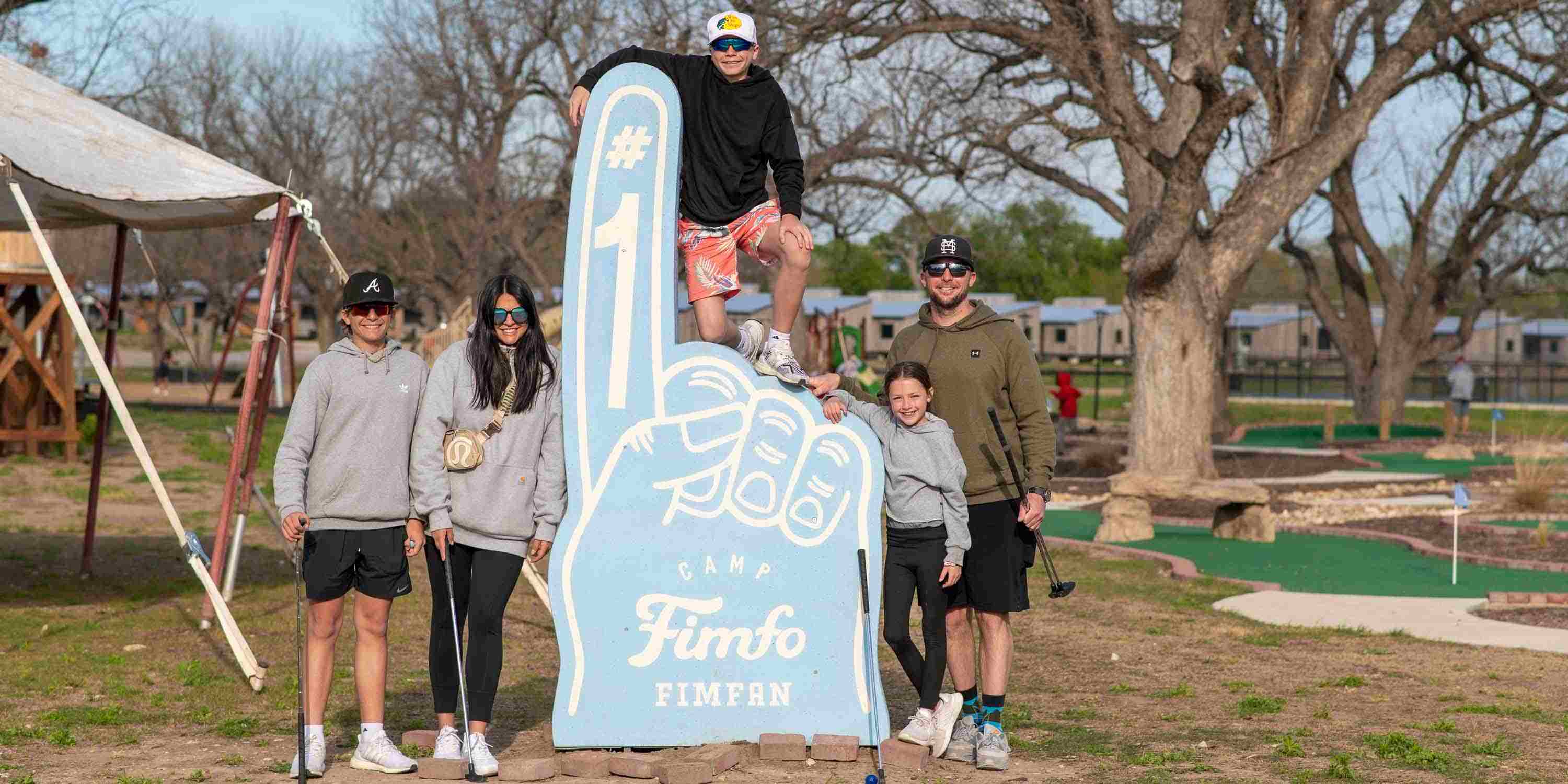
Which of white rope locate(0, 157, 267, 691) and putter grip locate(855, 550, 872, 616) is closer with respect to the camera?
putter grip locate(855, 550, 872, 616)

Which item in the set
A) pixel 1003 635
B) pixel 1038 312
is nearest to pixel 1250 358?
pixel 1038 312

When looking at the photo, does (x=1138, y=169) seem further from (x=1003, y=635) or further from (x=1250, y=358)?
(x=1250, y=358)

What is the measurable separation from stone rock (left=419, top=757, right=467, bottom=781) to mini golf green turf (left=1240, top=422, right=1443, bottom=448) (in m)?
24.4

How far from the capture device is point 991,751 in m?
6.08

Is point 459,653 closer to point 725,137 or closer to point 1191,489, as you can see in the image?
point 725,137

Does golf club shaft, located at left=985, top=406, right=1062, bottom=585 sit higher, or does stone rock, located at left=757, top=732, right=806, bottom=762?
golf club shaft, located at left=985, top=406, right=1062, bottom=585

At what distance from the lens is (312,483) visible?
584 cm

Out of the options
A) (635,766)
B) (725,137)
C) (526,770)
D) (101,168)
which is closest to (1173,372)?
(101,168)

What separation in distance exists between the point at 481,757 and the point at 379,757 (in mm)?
406

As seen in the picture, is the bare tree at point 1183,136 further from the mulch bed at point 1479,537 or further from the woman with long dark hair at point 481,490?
the woman with long dark hair at point 481,490

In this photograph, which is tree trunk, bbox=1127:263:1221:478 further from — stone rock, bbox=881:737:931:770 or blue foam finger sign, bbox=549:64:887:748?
stone rock, bbox=881:737:931:770

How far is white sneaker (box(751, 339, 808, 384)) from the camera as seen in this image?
6.41m

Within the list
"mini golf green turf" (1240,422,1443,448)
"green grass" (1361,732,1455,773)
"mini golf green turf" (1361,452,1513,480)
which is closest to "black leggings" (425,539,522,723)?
"green grass" (1361,732,1455,773)

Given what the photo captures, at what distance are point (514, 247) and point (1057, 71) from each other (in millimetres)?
16107
